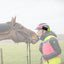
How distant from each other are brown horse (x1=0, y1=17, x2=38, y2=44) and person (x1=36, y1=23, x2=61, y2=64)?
4.39 ft

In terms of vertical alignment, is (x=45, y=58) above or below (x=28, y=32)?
below

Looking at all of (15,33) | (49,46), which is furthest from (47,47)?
(15,33)

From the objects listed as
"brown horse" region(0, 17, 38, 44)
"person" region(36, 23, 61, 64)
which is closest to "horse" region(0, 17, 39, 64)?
"brown horse" region(0, 17, 38, 44)

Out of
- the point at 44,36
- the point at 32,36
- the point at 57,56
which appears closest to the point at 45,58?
the point at 57,56

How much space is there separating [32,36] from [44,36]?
1.52 meters

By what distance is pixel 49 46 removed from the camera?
3.87 m

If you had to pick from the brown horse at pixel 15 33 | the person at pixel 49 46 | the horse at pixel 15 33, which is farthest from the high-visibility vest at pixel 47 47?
the brown horse at pixel 15 33

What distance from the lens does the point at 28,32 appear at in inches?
215

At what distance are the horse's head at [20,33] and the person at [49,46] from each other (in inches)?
52.9

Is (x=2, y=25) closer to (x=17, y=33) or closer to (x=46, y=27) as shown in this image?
(x=17, y=33)

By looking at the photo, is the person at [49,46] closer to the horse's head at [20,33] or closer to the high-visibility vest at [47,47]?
the high-visibility vest at [47,47]

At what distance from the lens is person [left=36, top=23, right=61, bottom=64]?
3.81 meters

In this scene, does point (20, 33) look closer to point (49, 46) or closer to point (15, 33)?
point (15, 33)

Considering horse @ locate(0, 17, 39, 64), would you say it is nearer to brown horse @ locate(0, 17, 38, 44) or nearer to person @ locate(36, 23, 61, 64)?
brown horse @ locate(0, 17, 38, 44)
